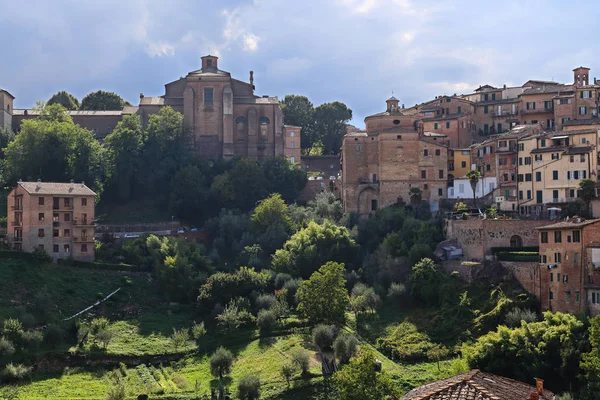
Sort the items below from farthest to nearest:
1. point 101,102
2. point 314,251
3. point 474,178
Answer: point 101,102 → point 474,178 → point 314,251

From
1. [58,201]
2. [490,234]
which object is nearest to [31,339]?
[58,201]

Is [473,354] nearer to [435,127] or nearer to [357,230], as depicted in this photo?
[357,230]

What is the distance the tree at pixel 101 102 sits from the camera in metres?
106

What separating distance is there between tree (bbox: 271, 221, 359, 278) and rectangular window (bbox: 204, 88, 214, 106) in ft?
88.6

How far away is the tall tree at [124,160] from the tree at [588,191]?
38383mm

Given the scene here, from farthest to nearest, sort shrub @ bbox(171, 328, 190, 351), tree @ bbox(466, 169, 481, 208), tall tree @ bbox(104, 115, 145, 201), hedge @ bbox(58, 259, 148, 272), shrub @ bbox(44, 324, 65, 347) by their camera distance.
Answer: tall tree @ bbox(104, 115, 145, 201) < tree @ bbox(466, 169, 481, 208) < hedge @ bbox(58, 259, 148, 272) < shrub @ bbox(171, 328, 190, 351) < shrub @ bbox(44, 324, 65, 347)

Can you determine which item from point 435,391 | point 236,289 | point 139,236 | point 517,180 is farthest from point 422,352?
point 139,236

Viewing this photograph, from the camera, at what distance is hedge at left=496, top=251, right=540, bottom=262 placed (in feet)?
202

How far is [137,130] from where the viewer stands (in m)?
89.1

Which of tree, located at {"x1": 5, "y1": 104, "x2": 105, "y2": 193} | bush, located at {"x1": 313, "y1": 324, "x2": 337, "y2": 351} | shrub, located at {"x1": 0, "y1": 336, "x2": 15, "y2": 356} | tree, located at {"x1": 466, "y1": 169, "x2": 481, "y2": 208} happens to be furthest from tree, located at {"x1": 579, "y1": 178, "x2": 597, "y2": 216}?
tree, located at {"x1": 5, "y1": 104, "x2": 105, "y2": 193}

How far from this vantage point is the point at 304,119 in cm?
10850

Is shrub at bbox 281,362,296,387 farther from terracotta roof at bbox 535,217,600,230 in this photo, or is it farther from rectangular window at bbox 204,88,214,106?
rectangular window at bbox 204,88,214,106

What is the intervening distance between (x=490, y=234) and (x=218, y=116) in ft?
122

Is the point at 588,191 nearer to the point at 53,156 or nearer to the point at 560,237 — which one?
the point at 560,237
